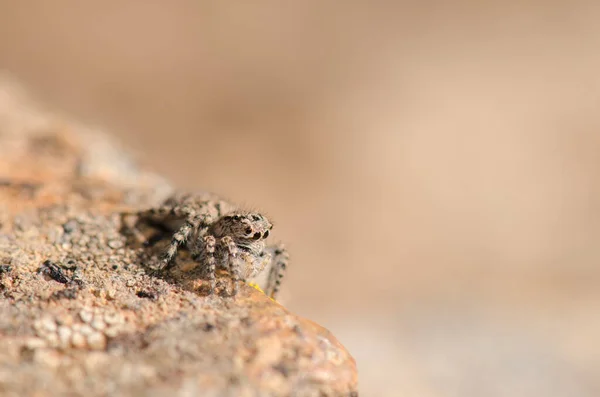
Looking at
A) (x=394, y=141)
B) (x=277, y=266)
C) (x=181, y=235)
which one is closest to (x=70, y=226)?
(x=181, y=235)

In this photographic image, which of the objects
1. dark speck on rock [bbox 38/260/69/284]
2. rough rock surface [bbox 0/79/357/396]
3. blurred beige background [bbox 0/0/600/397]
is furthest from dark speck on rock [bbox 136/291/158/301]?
blurred beige background [bbox 0/0/600/397]

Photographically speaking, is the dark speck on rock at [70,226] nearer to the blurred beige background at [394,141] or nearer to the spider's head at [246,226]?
the spider's head at [246,226]

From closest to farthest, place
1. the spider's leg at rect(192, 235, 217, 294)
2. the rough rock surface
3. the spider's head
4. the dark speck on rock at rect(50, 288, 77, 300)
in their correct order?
the rough rock surface, the dark speck on rock at rect(50, 288, 77, 300), the spider's leg at rect(192, 235, 217, 294), the spider's head


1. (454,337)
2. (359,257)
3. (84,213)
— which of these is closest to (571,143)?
(359,257)

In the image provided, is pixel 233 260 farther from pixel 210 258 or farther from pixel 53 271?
pixel 53 271

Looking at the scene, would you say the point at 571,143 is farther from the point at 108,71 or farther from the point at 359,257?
the point at 108,71

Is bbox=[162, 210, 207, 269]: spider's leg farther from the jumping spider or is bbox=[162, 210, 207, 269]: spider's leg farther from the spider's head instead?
the spider's head
